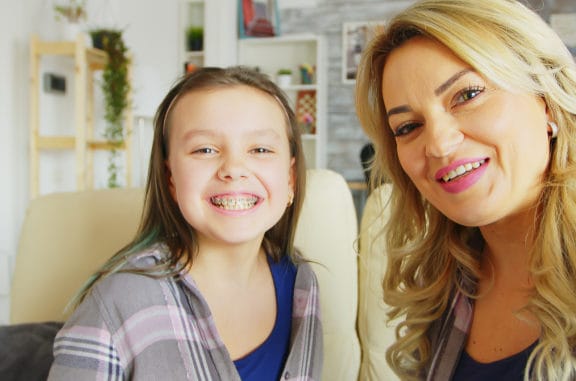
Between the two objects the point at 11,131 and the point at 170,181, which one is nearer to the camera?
the point at 170,181

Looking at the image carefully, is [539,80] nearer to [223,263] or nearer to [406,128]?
[406,128]

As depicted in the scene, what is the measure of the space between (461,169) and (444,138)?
0.16 ft

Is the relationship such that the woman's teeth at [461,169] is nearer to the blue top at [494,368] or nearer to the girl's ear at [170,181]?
the blue top at [494,368]

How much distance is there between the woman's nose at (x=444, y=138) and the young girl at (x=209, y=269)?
1.22ft

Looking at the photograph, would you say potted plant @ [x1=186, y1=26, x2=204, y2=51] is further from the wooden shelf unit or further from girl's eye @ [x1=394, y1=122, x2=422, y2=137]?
girl's eye @ [x1=394, y1=122, x2=422, y2=137]

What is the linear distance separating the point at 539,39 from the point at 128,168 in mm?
2981

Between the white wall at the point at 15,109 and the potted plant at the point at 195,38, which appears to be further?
the potted plant at the point at 195,38

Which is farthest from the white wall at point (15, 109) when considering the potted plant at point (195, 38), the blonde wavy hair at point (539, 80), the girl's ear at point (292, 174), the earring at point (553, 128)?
the earring at point (553, 128)

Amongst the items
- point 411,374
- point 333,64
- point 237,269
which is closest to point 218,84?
point 237,269

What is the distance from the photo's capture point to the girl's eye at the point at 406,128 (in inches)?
30.0

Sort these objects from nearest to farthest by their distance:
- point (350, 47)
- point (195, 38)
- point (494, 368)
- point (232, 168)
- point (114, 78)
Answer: point (494, 368) → point (232, 168) → point (114, 78) → point (195, 38) → point (350, 47)

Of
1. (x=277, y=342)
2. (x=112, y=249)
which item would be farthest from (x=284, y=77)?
(x=277, y=342)

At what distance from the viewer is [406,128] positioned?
0.77m

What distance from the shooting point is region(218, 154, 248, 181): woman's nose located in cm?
94
